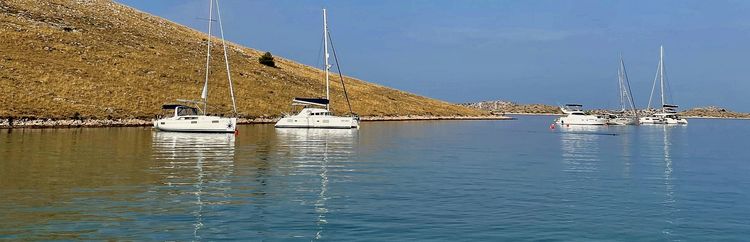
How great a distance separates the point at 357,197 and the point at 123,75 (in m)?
86.4

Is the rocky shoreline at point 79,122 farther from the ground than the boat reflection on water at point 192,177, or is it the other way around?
the rocky shoreline at point 79,122

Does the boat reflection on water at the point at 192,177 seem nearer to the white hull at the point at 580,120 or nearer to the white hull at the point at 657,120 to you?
the white hull at the point at 580,120

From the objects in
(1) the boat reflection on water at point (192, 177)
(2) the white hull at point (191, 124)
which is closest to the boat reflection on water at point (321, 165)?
(1) the boat reflection on water at point (192, 177)

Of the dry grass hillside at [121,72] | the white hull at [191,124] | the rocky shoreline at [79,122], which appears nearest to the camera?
the white hull at [191,124]

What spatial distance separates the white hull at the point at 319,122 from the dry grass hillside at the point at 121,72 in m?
18.3

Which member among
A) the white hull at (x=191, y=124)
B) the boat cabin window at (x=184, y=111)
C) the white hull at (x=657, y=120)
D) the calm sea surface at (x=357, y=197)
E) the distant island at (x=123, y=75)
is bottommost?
the calm sea surface at (x=357, y=197)

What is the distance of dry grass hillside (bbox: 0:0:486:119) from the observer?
266 ft

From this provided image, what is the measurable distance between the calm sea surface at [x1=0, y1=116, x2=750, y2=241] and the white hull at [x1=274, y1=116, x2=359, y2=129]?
131 ft

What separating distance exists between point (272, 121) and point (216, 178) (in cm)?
7368

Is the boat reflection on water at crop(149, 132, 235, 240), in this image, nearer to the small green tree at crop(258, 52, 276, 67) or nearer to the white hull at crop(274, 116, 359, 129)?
the white hull at crop(274, 116, 359, 129)

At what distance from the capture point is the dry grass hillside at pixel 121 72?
81.1 meters

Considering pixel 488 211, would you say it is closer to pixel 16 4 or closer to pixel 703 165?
pixel 703 165

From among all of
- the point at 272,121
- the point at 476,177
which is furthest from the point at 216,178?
the point at 272,121

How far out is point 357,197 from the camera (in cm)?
2227
